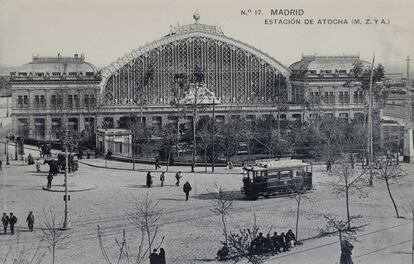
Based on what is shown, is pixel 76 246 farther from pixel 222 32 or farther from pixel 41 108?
pixel 222 32

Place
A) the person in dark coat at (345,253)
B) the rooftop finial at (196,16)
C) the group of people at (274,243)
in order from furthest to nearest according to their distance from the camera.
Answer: the rooftop finial at (196,16)
the group of people at (274,243)
the person in dark coat at (345,253)

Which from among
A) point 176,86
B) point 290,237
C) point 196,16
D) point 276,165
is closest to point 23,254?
point 290,237

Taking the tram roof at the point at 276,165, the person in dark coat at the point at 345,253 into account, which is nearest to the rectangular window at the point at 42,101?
the tram roof at the point at 276,165

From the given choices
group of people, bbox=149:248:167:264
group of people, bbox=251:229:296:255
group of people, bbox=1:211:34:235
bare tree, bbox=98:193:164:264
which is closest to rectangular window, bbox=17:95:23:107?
bare tree, bbox=98:193:164:264

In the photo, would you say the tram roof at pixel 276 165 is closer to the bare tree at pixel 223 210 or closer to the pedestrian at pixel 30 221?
the bare tree at pixel 223 210

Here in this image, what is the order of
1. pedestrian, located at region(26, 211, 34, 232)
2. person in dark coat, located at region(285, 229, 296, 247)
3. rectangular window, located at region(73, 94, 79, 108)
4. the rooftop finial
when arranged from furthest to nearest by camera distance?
the rooftop finial → rectangular window, located at region(73, 94, 79, 108) → pedestrian, located at region(26, 211, 34, 232) → person in dark coat, located at region(285, 229, 296, 247)

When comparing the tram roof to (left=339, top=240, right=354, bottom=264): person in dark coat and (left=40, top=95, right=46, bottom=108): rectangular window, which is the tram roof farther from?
(left=40, top=95, right=46, bottom=108): rectangular window
